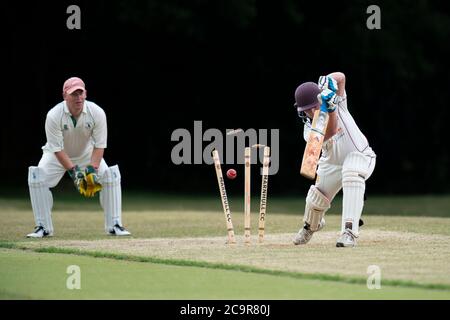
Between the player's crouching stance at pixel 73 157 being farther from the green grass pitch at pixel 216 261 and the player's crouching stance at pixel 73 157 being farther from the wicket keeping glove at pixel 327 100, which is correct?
the wicket keeping glove at pixel 327 100

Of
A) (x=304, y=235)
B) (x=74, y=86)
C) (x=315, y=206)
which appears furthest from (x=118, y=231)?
(x=315, y=206)

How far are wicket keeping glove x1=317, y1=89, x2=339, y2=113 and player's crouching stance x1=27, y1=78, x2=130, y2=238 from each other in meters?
3.73

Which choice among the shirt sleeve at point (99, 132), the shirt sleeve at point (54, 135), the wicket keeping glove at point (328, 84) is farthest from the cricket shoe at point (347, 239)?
the shirt sleeve at point (54, 135)

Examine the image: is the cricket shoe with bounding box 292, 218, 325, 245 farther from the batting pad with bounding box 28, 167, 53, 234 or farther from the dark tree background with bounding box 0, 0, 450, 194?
the dark tree background with bounding box 0, 0, 450, 194

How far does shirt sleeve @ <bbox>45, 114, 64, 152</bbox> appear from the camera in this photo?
46.7ft

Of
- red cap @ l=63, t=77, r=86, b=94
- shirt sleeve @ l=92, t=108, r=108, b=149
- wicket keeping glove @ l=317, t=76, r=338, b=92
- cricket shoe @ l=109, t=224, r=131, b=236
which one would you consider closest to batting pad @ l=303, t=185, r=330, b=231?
wicket keeping glove @ l=317, t=76, r=338, b=92

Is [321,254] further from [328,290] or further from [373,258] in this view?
[328,290]

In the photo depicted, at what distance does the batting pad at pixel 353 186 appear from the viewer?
38.5 feet

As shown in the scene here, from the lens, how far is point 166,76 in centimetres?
3080

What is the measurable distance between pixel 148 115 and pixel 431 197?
28.9 ft

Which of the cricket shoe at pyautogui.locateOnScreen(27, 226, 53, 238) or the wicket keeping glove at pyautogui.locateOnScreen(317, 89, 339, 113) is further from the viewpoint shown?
the cricket shoe at pyautogui.locateOnScreen(27, 226, 53, 238)

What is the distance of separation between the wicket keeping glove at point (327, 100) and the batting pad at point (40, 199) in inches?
173

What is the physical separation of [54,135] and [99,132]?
1.91ft

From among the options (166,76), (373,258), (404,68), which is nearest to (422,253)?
(373,258)
